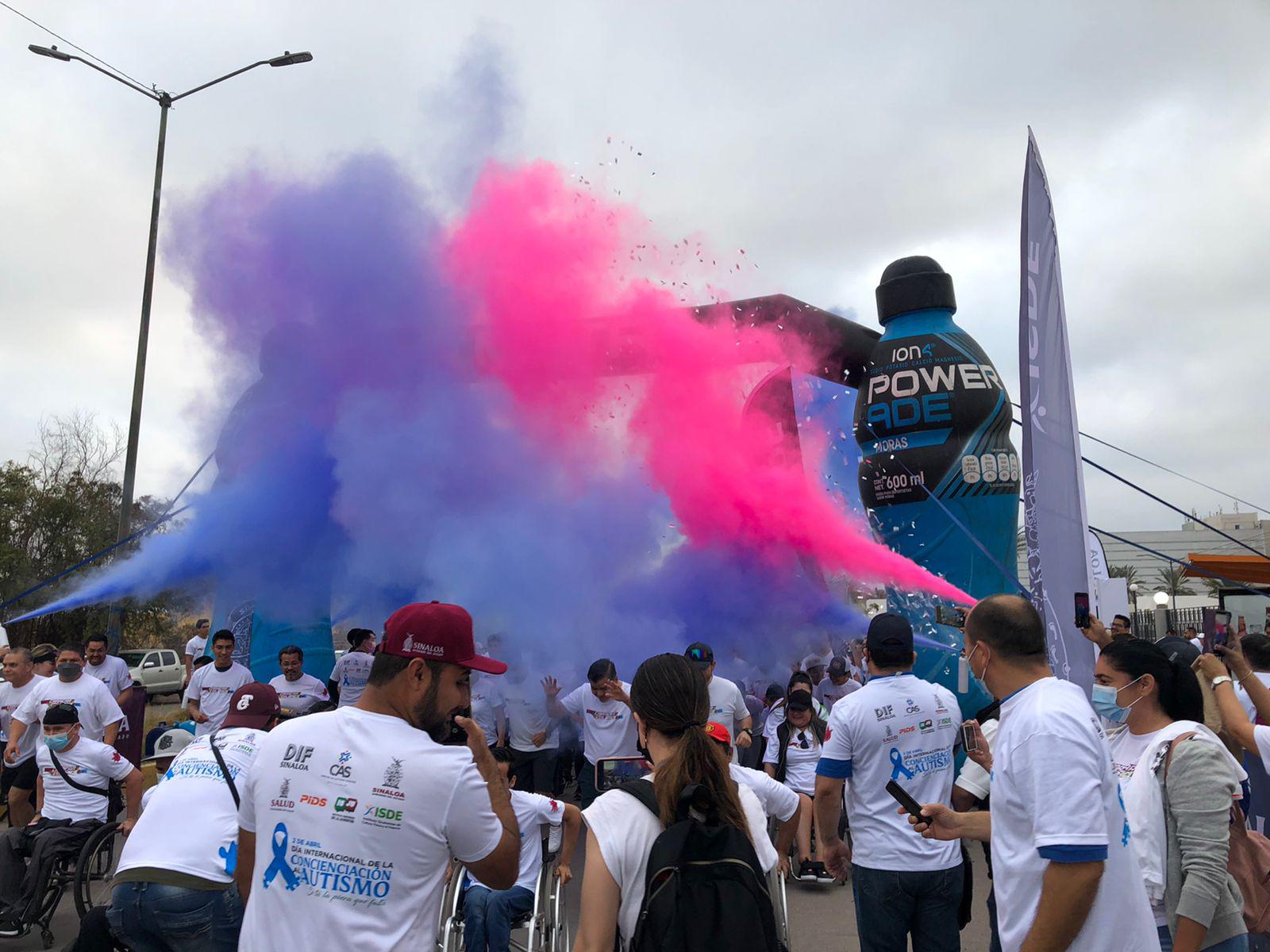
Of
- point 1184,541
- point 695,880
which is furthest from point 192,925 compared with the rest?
point 1184,541

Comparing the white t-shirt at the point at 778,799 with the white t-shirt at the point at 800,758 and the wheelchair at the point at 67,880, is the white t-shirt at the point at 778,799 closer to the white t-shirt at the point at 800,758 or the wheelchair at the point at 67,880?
the white t-shirt at the point at 800,758

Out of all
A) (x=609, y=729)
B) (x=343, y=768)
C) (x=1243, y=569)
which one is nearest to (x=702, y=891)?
(x=343, y=768)

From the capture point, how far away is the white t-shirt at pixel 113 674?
30.0ft

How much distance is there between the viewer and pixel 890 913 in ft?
12.3

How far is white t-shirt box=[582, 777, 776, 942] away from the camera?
218 cm

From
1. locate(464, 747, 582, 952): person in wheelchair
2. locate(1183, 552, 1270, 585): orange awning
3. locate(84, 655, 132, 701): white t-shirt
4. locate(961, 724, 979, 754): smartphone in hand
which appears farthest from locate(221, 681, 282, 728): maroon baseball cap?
locate(1183, 552, 1270, 585): orange awning

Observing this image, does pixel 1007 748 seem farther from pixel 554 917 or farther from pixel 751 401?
pixel 751 401

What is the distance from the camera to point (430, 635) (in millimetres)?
2395

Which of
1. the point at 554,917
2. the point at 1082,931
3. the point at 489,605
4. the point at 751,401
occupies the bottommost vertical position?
the point at 554,917

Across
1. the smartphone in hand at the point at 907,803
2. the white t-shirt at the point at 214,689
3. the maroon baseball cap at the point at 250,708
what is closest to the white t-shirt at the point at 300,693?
the white t-shirt at the point at 214,689

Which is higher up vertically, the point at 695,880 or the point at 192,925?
the point at 695,880

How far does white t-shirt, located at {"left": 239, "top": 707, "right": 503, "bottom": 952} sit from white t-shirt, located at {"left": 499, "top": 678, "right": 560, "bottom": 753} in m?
6.01

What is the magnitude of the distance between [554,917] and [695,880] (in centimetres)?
291

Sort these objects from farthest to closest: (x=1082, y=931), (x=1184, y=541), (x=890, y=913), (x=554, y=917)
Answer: (x=1184, y=541) < (x=554, y=917) < (x=890, y=913) < (x=1082, y=931)
